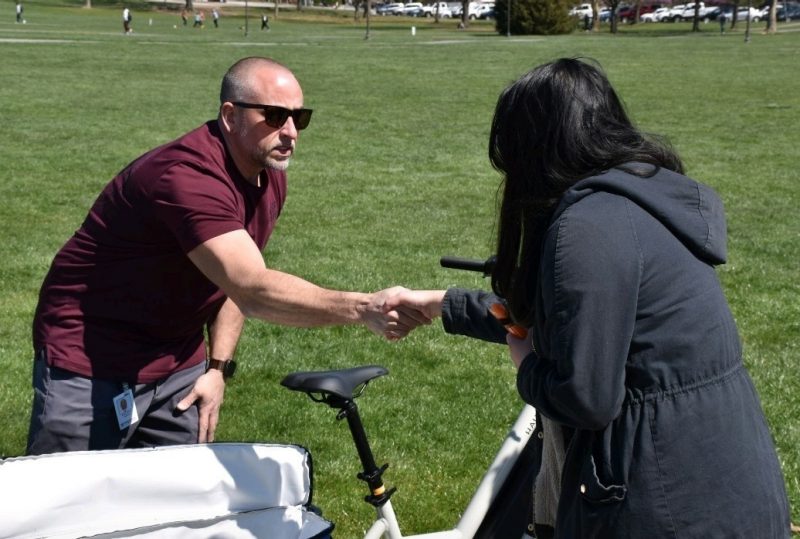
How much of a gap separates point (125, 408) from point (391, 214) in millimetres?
8698

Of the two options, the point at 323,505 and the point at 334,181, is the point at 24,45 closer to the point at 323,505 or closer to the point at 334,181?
the point at 334,181

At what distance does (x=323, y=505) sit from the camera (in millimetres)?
5262

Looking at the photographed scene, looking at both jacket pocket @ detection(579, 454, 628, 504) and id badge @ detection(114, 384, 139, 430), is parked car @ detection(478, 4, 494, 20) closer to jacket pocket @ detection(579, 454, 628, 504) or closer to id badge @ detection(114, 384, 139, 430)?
id badge @ detection(114, 384, 139, 430)

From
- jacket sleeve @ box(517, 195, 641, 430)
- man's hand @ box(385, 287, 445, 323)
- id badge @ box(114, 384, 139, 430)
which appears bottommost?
id badge @ box(114, 384, 139, 430)

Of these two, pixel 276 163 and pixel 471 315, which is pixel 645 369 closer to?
pixel 471 315

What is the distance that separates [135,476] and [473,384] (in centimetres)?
410

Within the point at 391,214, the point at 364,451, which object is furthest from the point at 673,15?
the point at 364,451

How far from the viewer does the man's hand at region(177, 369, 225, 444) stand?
3.89m

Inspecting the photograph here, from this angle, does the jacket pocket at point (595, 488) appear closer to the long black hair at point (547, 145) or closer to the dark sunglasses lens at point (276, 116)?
the long black hair at point (547, 145)

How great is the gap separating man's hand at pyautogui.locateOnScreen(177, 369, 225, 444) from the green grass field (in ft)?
4.18

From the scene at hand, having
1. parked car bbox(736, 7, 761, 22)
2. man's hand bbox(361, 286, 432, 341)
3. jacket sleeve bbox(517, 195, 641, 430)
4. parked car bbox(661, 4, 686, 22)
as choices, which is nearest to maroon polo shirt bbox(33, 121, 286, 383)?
man's hand bbox(361, 286, 432, 341)

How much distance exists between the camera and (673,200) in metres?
2.40

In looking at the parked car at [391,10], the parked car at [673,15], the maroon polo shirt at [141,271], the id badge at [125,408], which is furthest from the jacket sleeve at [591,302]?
the parked car at [391,10]

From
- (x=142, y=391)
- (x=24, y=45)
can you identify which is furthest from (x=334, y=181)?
(x=24, y=45)
